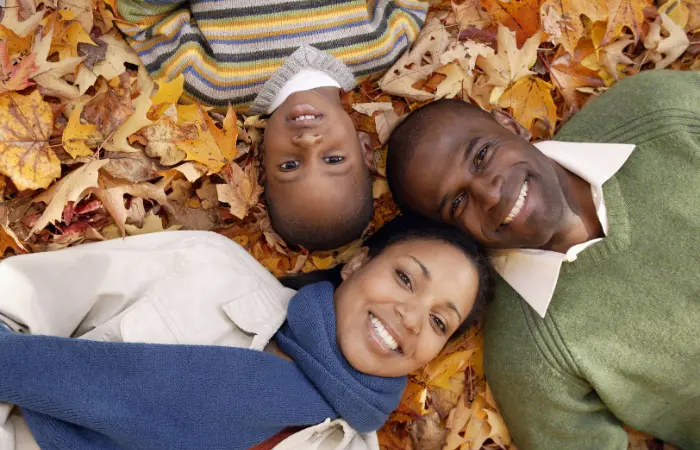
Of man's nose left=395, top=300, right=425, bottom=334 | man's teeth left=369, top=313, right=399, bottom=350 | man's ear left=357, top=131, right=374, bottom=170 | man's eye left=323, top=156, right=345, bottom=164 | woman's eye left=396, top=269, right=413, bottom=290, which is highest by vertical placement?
man's eye left=323, top=156, right=345, bottom=164

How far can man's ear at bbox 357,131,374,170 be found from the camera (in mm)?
2645

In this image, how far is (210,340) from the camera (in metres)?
2.27

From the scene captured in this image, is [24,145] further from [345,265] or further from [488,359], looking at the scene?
[488,359]

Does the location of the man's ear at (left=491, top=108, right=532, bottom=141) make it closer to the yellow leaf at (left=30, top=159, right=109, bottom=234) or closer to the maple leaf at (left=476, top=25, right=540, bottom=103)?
the maple leaf at (left=476, top=25, right=540, bottom=103)

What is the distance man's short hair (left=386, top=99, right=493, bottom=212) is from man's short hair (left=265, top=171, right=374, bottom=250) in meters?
0.14

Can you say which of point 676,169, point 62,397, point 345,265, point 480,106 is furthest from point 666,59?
point 62,397

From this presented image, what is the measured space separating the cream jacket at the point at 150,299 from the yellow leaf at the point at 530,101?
4.69 ft

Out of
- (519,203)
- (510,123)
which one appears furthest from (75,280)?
(510,123)

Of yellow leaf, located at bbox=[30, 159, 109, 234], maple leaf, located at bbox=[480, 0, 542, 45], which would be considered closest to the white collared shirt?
maple leaf, located at bbox=[480, 0, 542, 45]

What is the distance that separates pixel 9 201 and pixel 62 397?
891 millimetres

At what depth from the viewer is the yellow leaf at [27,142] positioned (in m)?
2.23

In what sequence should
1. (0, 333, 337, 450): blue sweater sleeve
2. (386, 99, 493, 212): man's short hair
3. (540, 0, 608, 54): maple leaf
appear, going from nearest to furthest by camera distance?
(0, 333, 337, 450): blue sweater sleeve → (386, 99, 493, 212): man's short hair → (540, 0, 608, 54): maple leaf

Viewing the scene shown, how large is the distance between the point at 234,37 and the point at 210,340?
1.28m

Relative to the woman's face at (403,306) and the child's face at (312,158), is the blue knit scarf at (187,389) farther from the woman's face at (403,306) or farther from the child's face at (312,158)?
the child's face at (312,158)
